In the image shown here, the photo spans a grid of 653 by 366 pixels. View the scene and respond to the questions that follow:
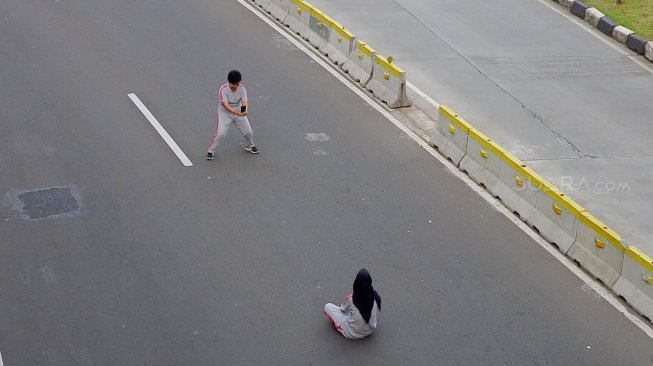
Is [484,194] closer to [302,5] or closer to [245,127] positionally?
[245,127]

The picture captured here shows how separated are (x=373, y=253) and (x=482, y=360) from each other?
2377 millimetres

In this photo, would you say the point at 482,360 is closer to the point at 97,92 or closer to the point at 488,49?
the point at 97,92

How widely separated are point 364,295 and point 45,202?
509cm

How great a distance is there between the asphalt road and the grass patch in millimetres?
7256

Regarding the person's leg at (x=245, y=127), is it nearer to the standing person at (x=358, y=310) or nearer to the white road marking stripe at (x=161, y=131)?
the white road marking stripe at (x=161, y=131)

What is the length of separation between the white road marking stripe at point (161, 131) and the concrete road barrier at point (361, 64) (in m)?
4.00

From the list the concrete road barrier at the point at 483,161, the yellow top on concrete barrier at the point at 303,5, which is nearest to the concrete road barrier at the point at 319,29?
the yellow top on concrete barrier at the point at 303,5

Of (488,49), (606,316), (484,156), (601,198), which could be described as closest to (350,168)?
(484,156)

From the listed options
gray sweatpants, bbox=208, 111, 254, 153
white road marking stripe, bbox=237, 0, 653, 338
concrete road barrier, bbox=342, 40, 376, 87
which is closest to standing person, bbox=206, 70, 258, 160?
gray sweatpants, bbox=208, 111, 254, 153

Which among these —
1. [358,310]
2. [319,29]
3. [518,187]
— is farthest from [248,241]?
[319,29]

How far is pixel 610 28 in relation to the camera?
20.6m

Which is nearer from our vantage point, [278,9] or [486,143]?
[486,143]

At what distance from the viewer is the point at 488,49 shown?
64.6 feet

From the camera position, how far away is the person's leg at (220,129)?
14375 millimetres
